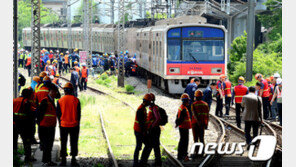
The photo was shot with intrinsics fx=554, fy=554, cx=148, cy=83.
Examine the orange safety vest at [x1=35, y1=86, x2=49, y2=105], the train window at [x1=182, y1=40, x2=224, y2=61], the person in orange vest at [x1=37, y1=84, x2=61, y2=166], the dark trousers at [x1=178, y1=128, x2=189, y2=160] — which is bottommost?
the dark trousers at [x1=178, y1=128, x2=189, y2=160]

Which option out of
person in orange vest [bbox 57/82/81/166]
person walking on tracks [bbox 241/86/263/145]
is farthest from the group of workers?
person walking on tracks [bbox 241/86/263/145]

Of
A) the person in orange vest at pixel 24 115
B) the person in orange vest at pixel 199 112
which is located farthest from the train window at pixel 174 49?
the person in orange vest at pixel 24 115

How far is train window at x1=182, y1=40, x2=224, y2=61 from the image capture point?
22844mm

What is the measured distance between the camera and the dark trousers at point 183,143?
11609 mm

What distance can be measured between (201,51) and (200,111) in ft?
38.0

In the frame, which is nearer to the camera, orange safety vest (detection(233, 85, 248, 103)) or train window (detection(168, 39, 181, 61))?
orange safety vest (detection(233, 85, 248, 103))

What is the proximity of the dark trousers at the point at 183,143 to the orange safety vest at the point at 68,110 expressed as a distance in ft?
7.60

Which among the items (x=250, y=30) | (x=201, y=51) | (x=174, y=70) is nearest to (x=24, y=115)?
(x=174, y=70)

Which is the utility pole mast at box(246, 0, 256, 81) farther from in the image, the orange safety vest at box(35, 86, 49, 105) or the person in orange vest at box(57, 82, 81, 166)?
the person in orange vest at box(57, 82, 81, 166)

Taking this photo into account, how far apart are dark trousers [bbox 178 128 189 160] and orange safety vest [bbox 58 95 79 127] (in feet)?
7.60

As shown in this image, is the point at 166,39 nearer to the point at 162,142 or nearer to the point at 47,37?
the point at 162,142

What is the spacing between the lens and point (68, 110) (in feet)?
34.7

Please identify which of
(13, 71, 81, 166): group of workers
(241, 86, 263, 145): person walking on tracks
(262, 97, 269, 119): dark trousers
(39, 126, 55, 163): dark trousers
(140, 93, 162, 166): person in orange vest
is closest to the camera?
(140, 93, 162, 166): person in orange vest

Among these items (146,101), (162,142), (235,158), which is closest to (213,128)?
(162,142)
